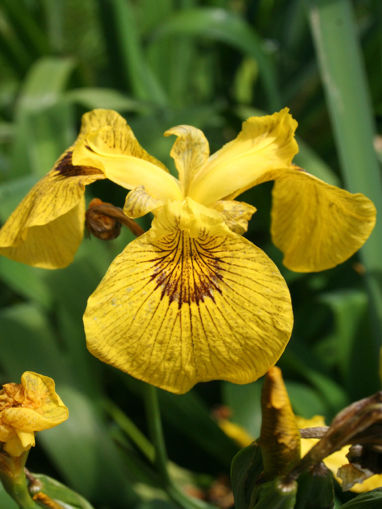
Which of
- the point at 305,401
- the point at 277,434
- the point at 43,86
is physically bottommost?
the point at 305,401

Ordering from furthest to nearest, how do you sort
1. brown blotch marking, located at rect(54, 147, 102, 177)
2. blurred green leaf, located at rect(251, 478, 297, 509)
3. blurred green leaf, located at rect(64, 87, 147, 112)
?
1. blurred green leaf, located at rect(64, 87, 147, 112)
2. brown blotch marking, located at rect(54, 147, 102, 177)
3. blurred green leaf, located at rect(251, 478, 297, 509)

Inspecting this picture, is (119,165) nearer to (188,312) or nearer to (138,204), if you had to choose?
(138,204)

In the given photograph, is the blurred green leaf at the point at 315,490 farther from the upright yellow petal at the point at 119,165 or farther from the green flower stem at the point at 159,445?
the upright yellow petal at the point at 119,165

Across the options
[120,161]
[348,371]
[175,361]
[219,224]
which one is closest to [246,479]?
[175,361]

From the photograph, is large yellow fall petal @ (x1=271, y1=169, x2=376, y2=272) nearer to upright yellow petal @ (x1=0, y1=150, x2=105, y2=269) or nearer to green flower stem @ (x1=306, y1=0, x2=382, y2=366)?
upright yellow petal @ (x1=0, y1=150, x2=105, y2=269)

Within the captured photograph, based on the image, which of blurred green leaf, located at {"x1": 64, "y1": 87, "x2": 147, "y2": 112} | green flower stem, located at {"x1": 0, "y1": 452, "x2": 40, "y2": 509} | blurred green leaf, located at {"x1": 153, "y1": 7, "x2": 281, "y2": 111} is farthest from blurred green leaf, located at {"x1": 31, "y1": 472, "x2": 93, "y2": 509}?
blurred green leaf, located at {"x1": 153, "y1": 7, "x2": 281, "y2": 111}

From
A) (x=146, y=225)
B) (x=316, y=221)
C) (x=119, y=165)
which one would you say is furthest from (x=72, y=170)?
(x=146, y=225)

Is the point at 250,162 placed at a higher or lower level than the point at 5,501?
higher
